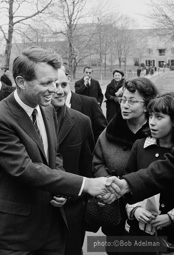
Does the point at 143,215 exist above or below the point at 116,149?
below

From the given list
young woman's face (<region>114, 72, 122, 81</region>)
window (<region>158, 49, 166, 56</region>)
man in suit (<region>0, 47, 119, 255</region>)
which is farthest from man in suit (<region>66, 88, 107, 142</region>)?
window (<region>158, 49, 166, 56</region>)

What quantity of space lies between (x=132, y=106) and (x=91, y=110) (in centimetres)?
159

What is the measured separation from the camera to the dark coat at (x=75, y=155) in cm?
335

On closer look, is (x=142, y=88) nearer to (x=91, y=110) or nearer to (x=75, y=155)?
(x=75, y=155)

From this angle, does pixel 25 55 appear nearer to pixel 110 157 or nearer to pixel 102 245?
pixel 110 157

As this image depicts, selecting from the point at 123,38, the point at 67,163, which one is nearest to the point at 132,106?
the point at 67,163

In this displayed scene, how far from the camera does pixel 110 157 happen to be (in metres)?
3.36

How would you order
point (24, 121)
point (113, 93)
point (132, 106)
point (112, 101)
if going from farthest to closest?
1. point (113, 93)
2. point (112, 101)
3. point (132, 106)
4. point (24, 121)

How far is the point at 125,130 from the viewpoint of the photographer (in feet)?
11.1

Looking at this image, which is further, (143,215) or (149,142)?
(149,142)

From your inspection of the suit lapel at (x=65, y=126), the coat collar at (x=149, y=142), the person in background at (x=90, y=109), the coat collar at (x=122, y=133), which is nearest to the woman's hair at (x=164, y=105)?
the coat collar at (x=149, y=142)

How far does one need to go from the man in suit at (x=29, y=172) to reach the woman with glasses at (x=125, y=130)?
75cm

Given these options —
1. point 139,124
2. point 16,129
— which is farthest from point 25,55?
point 139,124

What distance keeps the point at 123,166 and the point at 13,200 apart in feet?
3.98
